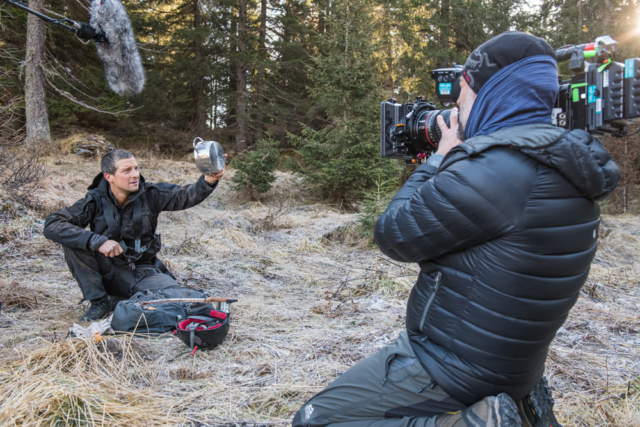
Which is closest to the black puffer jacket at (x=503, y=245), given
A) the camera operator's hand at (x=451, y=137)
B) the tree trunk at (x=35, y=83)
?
the camera operator's hand at (x=451, y=137)

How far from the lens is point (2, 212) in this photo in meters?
5.54

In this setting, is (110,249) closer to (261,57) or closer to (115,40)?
(115,40)

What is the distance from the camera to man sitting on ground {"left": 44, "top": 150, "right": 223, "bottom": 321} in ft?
11.2

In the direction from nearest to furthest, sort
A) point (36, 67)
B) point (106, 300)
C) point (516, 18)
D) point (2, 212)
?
point (106, 300) → point (2, 212) → point (36, 67) → point (516, 18)

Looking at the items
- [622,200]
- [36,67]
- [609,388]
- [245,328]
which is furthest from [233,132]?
[609,388]

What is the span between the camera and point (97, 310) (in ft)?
11.3

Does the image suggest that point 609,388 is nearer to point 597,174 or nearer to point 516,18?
point 597,174

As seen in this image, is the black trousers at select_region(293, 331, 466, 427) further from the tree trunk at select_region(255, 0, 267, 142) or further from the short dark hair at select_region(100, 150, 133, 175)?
the tree trunk at select_region(255, 0, 267, 142)

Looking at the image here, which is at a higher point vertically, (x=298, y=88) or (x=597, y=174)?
(x=298, y=88)

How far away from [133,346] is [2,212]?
4058mm

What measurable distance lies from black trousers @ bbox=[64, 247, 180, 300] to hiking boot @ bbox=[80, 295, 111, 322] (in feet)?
0.27

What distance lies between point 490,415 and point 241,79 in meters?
15.9

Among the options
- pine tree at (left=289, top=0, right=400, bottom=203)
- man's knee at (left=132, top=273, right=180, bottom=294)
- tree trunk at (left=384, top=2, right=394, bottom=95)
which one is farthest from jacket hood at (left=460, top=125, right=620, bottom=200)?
tree trunk at (left=384, top=2, right=394, bottom=95)

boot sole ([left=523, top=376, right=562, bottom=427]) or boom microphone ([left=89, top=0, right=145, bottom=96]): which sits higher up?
boom microphone ([left=89, top=0, right=145, bottom=96])
